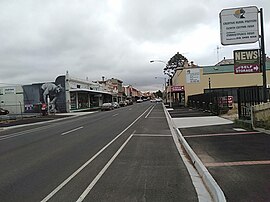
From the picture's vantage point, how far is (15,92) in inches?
2384

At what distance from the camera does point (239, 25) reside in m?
18.4

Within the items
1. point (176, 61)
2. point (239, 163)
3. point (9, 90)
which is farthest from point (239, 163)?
point (176, 61)

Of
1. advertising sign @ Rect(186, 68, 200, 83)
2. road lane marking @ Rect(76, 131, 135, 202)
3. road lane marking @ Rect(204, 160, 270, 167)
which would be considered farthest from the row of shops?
road lane marking @ Rect(204, 160, 270, 167)

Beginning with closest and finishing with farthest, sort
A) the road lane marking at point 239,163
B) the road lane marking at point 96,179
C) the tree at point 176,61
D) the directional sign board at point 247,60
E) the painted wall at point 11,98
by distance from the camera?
the road lane marking at point 96,179 → the road lane marking at point 239,163 → the directional sign board at point 247,60 → the painted wall at point 11,98 → the tree at point 176,61

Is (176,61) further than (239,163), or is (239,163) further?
(176,61)

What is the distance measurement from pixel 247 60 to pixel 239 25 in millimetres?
2148

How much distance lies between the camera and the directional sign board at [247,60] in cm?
1897

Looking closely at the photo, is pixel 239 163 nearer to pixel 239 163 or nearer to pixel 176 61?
pixel 239 163

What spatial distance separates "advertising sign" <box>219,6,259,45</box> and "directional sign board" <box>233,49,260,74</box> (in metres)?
0.90

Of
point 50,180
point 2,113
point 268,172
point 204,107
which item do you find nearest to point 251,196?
→ point 268,172

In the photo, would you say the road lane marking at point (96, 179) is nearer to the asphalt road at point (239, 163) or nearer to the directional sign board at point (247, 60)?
the asphalt road at point (239, 163)

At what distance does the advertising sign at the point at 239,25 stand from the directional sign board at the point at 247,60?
897mm

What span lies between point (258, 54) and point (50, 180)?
15417 mm

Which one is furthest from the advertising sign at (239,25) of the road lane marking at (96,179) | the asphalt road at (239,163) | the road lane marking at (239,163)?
the road lane marking at (239,163)
